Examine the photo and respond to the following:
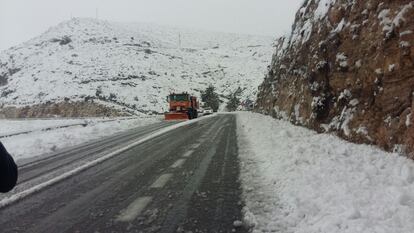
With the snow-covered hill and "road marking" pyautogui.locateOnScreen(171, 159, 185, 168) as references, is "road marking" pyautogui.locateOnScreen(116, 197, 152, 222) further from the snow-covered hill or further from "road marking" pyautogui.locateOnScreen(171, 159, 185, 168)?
the snow-covered hill

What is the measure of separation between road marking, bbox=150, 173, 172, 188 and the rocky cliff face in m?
4.63

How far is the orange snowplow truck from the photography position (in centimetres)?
3947

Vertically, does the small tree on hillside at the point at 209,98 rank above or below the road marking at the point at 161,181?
above

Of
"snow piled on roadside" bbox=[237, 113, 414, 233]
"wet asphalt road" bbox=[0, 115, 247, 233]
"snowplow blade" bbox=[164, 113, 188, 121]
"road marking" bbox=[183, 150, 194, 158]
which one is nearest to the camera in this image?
"snow piled on roadside" bbox=[237, 113, 414, 233]

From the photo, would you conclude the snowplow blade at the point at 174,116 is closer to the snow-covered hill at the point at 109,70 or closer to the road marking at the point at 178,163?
the snow-covered hill at the point at 109,70

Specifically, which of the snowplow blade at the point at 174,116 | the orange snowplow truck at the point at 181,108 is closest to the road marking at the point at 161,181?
the snowplow blade at the point at 174,116

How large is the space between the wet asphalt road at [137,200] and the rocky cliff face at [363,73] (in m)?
3.37

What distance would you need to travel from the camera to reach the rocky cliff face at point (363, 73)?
28.6 feet

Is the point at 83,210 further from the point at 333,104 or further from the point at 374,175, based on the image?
the point at 333,104

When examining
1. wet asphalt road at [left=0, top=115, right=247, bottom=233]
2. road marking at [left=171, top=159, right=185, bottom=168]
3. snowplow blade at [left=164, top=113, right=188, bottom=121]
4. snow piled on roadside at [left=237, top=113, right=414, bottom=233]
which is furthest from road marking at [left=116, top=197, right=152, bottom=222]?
snowplow blade at [left=164, top=113, right=188, bottom=121]

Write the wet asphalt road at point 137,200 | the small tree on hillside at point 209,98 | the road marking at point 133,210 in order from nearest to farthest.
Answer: the wet asphalt road at point 137,200 < the road marking at point 133,210 < the small tree on hillside at point 209,98

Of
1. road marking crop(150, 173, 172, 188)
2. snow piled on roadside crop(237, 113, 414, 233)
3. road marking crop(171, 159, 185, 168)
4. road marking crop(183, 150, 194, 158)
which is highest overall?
snow piled on roadside crop(237, 113, 414, 233)

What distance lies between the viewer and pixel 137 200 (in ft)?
22.2

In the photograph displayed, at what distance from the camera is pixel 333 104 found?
13359 mm
